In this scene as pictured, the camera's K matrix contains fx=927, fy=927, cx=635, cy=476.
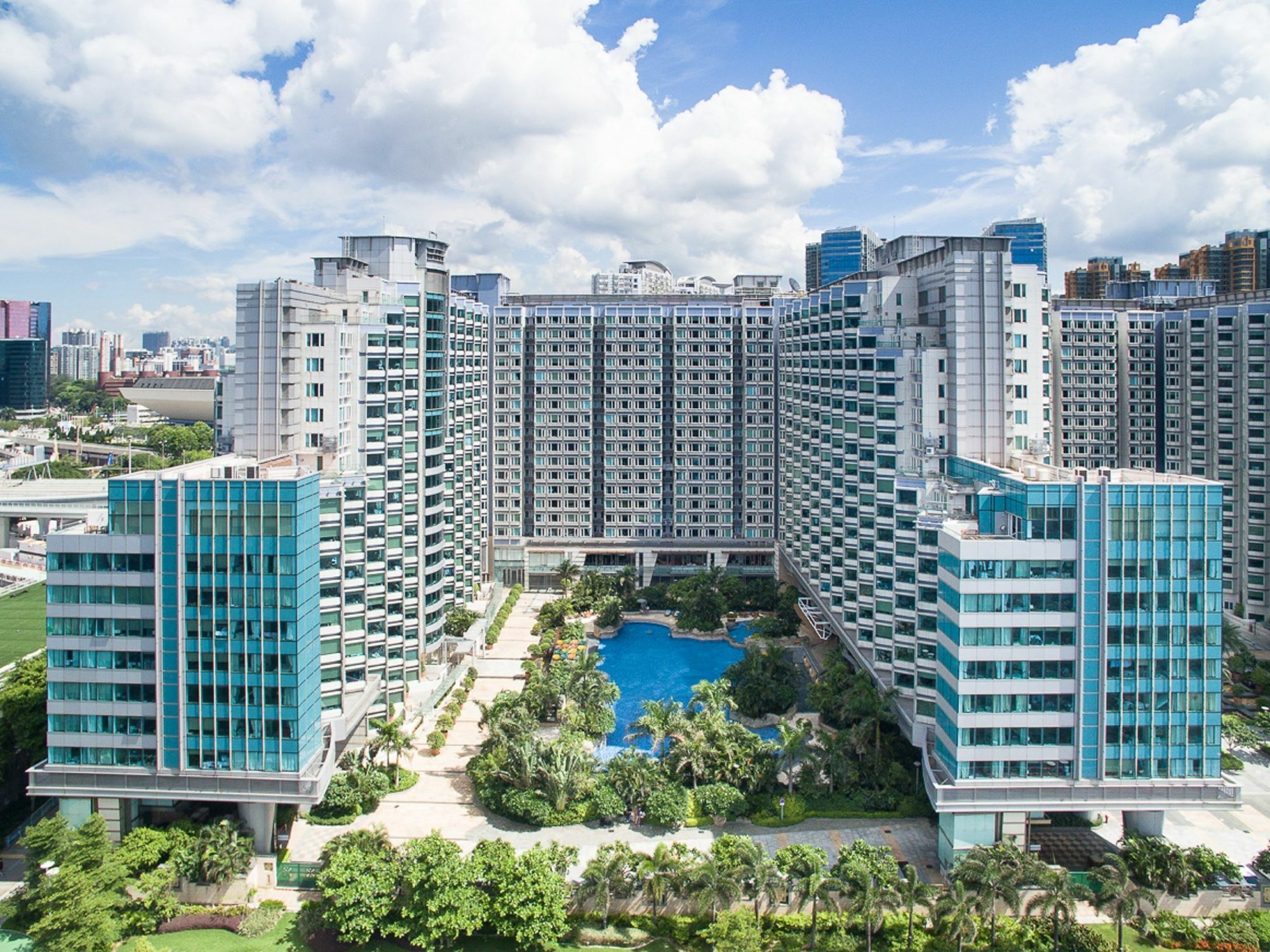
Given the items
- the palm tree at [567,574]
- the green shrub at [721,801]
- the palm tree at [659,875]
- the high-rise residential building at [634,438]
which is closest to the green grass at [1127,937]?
the green shrub at [721,801]

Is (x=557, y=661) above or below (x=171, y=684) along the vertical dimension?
below

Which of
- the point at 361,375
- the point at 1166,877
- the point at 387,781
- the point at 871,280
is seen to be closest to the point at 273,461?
the point at 361,375

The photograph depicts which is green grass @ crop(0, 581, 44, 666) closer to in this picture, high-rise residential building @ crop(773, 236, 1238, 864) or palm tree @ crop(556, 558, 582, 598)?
palm tree @ crop(556, 558, 582, 598)

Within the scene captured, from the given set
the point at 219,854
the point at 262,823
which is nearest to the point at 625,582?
the point at 262,823

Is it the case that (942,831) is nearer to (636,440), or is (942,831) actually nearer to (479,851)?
(479,851)

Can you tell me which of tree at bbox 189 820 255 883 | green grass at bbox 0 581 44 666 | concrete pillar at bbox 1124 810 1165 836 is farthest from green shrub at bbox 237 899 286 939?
green grass at bbox 0 581 44 666

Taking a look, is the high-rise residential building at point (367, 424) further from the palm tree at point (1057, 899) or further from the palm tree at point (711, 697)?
the palm tree at point (1057, 899)
